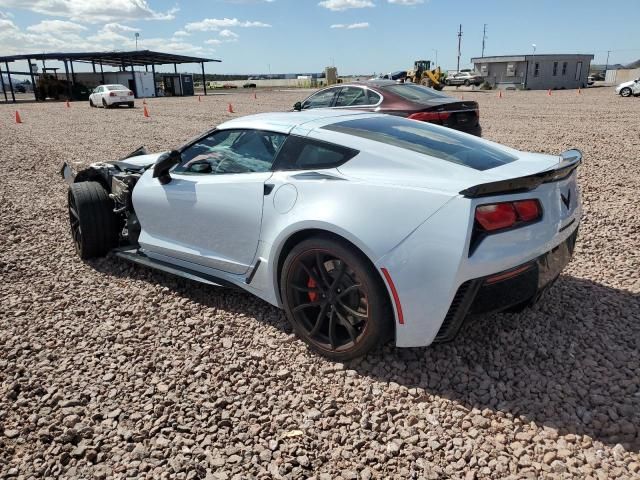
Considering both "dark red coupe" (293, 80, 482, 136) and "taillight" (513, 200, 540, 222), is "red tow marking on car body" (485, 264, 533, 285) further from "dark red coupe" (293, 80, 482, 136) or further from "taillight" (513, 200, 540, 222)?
"dark red coupe" (293, 80, 482, 136)

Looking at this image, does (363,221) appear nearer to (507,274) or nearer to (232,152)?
(507,274)

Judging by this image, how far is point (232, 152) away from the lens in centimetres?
368

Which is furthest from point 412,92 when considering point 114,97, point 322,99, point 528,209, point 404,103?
point 114,97

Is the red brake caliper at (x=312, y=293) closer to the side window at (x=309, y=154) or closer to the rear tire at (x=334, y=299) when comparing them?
the rear tire at (x=334, y=299)

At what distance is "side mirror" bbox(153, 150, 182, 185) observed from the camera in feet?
12.6

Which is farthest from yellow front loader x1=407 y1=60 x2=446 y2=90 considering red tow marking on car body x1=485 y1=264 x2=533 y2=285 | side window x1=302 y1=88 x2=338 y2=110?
red tow marking on car body x1=485 y1=264 x2=533 y2=285

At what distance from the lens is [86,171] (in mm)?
5156

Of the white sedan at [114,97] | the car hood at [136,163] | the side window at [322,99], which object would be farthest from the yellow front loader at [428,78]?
the car hood at [136,163]

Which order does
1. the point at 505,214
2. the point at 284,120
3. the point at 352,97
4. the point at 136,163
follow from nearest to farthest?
the point at 505,214, the point at 284,120, the point at 136,163, the point at 352,97

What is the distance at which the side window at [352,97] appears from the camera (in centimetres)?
928

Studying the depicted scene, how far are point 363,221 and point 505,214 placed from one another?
2.37 feet

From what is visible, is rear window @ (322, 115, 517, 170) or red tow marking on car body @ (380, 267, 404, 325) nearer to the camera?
red tow marking on car body @ (380, 267, 404, 325)

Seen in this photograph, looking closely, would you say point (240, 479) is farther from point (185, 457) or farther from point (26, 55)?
point (26, 55)

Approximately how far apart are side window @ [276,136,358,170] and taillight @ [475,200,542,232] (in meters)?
0.87
